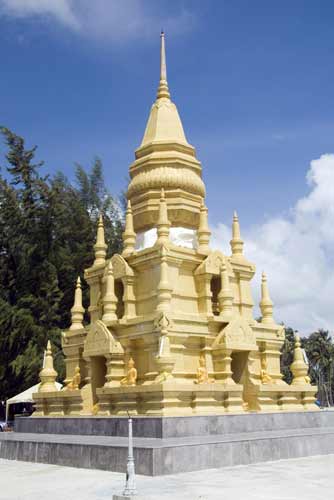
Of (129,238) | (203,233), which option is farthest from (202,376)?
(129,238)

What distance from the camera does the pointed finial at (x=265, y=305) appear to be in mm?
20516

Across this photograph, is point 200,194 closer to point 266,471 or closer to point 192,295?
point 192,295

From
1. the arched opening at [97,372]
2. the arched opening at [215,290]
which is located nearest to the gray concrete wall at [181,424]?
the arched opening at [97,372]

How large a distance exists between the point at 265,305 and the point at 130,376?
19.6ft

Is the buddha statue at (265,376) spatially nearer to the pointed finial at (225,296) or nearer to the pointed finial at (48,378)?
the pointed finial at (225,296)

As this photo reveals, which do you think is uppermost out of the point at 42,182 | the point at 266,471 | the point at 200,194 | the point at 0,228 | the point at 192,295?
the point at 42,182

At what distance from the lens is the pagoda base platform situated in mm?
11786

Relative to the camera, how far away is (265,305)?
68.1 ft

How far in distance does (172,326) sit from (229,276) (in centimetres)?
366

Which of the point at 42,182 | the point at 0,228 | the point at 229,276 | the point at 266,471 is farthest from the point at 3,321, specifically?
the point at 266,471

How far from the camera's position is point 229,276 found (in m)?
19.6

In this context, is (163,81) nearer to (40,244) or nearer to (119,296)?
(119,296)

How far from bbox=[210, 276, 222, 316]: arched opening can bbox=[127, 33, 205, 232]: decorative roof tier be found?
7.53 ft

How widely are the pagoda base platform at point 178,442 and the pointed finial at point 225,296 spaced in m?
3.59
